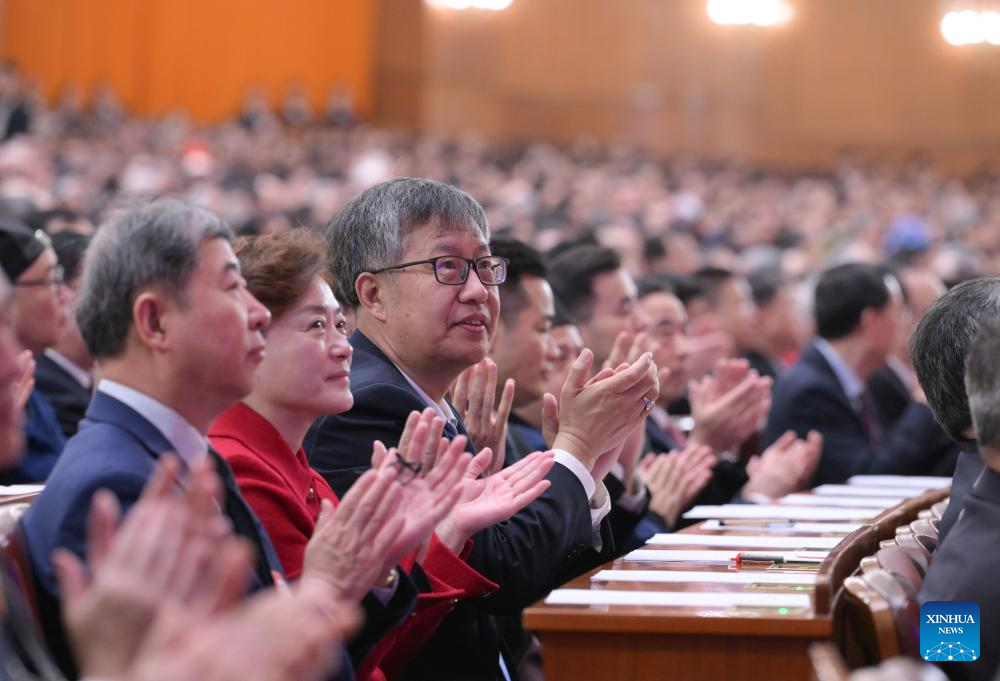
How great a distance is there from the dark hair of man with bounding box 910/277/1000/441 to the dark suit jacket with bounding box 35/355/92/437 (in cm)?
227

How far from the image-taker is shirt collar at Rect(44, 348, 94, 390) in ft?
12.6

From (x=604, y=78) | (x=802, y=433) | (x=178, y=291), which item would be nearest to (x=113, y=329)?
(x=178, y=291)

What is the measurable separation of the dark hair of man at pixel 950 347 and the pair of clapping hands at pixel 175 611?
4.88 ft

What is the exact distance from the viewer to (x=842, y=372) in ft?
15.9

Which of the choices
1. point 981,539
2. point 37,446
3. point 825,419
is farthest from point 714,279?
point 981,539

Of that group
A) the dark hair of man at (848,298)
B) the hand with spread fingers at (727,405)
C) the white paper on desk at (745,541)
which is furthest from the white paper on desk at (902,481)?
the white paper on desk at (745,541)

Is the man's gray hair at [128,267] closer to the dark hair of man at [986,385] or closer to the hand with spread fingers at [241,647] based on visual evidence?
the hand with spread fingers at [241,647]

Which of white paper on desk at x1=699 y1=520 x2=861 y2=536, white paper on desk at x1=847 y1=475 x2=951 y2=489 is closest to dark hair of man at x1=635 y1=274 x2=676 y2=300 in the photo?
white paper on desk at x1=847 y1=475 x2=951 y2=489

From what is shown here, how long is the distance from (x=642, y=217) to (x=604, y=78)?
26.4ft

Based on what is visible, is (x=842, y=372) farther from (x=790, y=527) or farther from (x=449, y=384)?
(x=449, y=384)

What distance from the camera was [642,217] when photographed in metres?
11.9

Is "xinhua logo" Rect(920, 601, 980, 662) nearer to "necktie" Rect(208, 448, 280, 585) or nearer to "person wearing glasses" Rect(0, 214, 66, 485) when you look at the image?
"necktie" Rect(208, 448, 280, 585)

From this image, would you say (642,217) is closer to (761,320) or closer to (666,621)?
(761,320)

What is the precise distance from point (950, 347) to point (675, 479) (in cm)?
103
